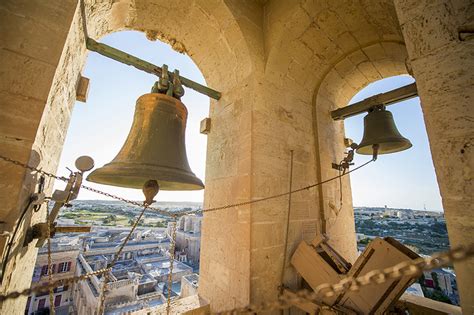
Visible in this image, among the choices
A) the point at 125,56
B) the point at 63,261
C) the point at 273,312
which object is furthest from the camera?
the point at 63,261

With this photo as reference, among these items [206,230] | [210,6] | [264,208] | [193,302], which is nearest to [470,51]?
[264,208]

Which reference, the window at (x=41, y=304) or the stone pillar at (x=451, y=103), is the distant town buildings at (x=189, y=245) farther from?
the stone pillar at (x=451, y=103)

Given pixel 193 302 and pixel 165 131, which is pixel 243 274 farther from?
pixel 165 131

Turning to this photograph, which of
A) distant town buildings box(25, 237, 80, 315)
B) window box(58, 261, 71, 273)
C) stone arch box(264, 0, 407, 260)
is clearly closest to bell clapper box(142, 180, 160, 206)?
stone arch box(264, 0, 407, 260)

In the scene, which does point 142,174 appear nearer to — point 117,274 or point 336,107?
point 336,107

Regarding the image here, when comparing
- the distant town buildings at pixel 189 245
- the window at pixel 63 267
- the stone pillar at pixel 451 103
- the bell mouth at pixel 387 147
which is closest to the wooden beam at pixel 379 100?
the bell mouth at pixel 387 147

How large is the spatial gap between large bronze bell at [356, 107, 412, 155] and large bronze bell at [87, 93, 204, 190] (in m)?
2.14

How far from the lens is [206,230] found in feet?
7.81

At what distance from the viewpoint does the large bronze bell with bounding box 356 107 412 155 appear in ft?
7.64

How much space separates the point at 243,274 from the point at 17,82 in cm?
204

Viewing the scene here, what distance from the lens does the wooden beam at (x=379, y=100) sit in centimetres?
228

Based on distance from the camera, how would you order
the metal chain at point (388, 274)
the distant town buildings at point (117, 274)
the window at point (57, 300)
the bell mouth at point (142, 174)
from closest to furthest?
1. the metal chain at point (388, 274)
2. the bell mouth at point (142, 174)
3. the distant town buildings at point (117, 274)
4. the window at point (57, 300)

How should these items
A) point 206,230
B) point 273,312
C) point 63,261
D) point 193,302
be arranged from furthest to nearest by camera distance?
point 63,261 < point 206,230 < point 193,302 < point 273,312

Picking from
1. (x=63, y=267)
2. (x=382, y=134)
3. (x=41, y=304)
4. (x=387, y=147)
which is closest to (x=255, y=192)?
(x=382, y=134)
